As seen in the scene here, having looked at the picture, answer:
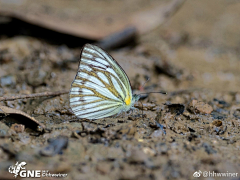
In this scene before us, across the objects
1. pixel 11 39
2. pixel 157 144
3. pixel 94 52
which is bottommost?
pixel 157 144

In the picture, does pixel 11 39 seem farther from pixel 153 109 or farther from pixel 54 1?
pixel 153 109

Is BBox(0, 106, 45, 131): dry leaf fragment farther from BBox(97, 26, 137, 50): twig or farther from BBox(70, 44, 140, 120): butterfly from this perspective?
BBox(97, 26, 137, 50): twig

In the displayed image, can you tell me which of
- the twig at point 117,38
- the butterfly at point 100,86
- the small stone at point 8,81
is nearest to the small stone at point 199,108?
the butterfly at point 100,86

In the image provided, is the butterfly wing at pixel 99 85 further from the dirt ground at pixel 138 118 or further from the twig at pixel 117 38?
the twig at pixel 117 38

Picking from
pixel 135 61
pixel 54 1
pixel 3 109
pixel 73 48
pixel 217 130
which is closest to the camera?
pixel 3 109

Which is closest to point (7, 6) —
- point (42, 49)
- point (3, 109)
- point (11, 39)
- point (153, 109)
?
point (11, 39)

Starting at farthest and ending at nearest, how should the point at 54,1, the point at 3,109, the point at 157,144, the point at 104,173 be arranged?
the point at 54,1 < the point at 3,109 < the point at 157,144 < the point at 104,173

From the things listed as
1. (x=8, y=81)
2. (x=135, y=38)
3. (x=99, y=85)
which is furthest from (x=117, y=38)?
(x=8, y=81)
